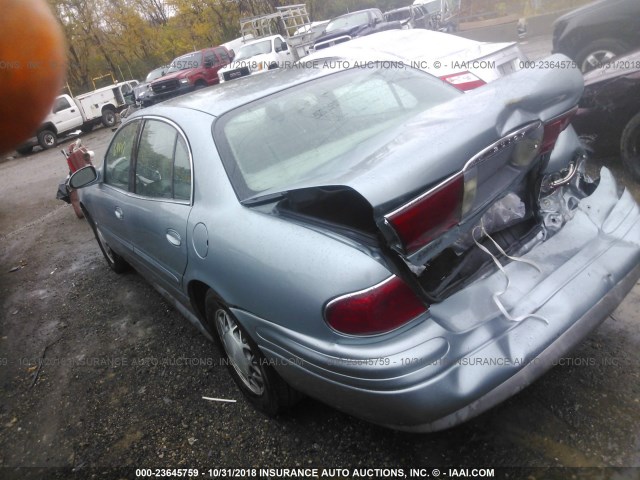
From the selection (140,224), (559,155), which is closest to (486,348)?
(559,155)

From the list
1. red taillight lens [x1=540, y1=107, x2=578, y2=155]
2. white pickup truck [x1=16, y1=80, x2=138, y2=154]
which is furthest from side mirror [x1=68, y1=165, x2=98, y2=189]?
white pickup truck [x1=16, y1=80, x2=138, y2=154]

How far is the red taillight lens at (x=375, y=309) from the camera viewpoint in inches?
71.9

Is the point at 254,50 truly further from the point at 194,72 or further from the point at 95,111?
the point at 95,111

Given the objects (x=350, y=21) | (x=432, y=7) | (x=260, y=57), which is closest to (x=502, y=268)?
(x=260, y=57)

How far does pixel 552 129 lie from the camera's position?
2.13 metres

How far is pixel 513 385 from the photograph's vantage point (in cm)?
188

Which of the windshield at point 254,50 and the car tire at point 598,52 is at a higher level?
the windshield at point 254,50

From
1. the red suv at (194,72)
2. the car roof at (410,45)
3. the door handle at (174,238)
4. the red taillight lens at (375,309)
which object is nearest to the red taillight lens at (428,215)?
the red taillight lens at (375,309)

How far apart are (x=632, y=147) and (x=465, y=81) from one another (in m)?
1.86

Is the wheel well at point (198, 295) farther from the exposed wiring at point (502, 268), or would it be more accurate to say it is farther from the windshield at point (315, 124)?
the exposed wiring at point (502, 268)

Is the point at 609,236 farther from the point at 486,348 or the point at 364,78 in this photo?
the point at 364,78

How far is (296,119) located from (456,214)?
1.24 m

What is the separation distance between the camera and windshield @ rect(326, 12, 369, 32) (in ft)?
57.6

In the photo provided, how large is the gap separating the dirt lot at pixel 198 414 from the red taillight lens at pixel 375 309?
765 millimetres
